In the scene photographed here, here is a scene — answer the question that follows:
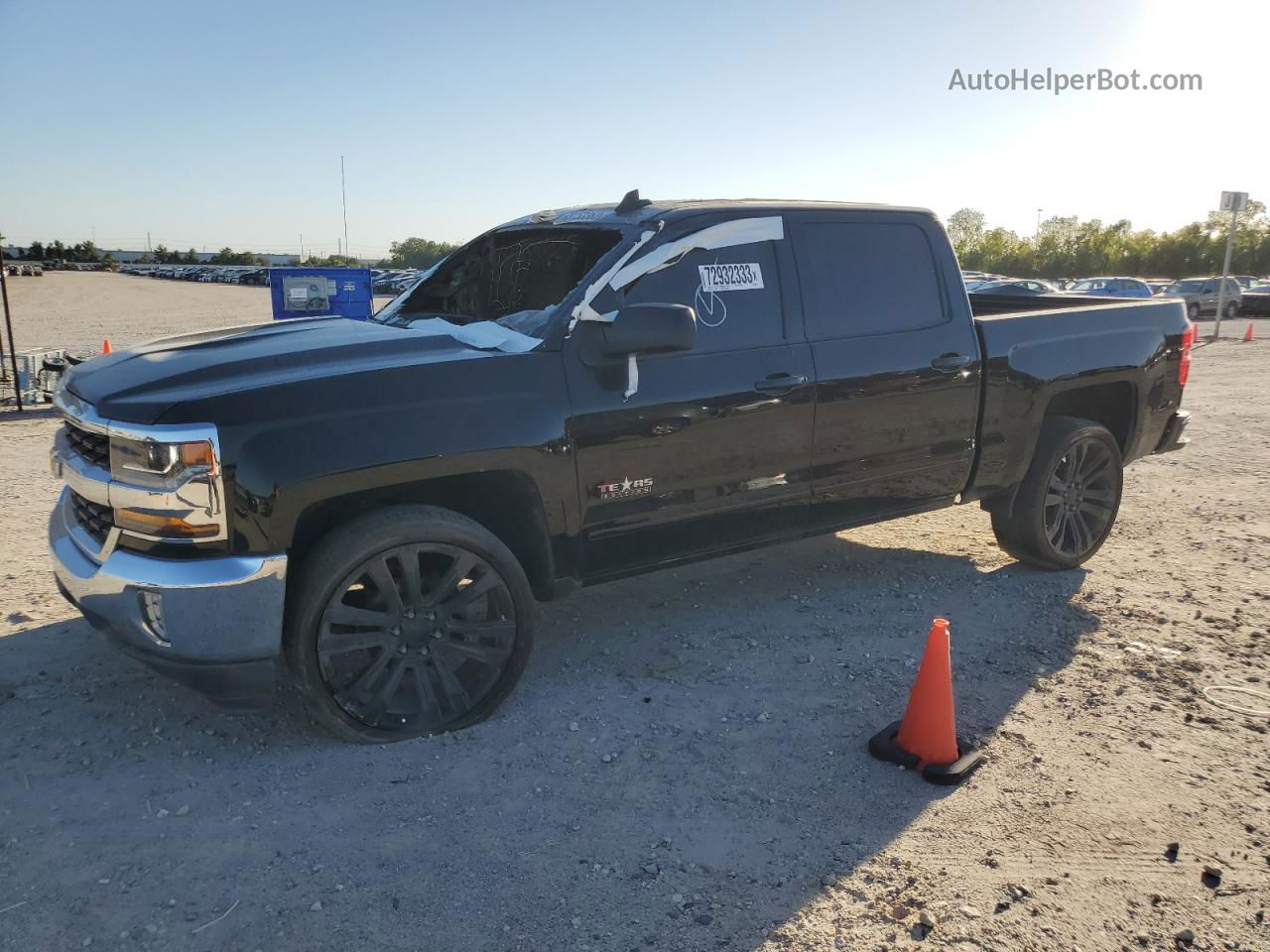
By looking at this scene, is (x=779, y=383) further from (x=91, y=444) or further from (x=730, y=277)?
(x=91, y=444)

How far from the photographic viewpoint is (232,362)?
3.37 metres

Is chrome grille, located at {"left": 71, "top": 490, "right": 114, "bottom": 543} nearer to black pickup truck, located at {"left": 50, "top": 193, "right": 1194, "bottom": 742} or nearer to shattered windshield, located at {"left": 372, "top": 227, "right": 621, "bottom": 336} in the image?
black pickup truck, located at {"left": 50, "top": 193, "right": 1194, "bottom": 742}

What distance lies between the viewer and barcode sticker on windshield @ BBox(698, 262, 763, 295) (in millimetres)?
4004

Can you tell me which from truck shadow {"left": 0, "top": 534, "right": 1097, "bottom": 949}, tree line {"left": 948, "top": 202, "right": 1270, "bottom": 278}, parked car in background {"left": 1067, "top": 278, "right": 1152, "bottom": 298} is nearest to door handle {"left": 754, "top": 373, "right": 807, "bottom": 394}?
truck shadow {"left": 0, "top": 534, "right": 1097, "bottom": 949}

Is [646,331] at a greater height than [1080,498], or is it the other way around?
[646,331]

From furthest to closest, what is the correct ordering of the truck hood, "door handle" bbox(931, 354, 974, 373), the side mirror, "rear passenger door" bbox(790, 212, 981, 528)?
"door handle" bbox(931, 354, 974, 373) < "rear passenger door" bbox(790, 212, 981, 528) < the side mirror < the truck hood

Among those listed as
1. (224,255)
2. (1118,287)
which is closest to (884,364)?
(1118,287)

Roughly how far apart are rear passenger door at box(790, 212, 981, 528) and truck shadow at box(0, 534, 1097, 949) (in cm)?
75

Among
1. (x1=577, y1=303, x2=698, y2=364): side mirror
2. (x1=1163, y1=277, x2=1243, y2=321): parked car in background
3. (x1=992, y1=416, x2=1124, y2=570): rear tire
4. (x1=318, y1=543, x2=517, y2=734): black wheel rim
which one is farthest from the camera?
(x1=1163, y1=277, x2=1243, y2=321): parked car in background

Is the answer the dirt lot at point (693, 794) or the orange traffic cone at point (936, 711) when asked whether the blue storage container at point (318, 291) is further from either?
the orange traffic cone at point (936, 711)

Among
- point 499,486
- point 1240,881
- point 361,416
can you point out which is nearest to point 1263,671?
point 1240,881

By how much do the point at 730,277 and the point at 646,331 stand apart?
29.0 inches

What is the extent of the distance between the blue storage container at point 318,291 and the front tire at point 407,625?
6.96 meters

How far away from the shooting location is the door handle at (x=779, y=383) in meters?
4.05
